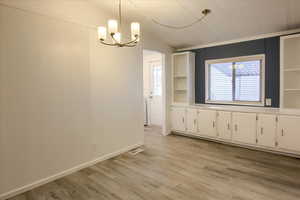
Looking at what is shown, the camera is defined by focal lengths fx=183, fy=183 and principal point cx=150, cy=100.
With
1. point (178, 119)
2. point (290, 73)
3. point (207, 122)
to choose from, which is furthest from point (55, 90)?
point (290, 73)

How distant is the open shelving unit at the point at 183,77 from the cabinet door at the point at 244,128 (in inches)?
50.3

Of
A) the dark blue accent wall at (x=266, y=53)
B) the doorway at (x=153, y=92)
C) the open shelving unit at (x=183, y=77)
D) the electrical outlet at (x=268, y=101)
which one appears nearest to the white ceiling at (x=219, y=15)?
the dark blue accent wall at (x=266, y=53)

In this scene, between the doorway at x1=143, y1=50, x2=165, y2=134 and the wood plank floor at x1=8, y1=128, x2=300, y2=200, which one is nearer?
the wood plank floor at x1=8, y1=128, x2=300, y2=200

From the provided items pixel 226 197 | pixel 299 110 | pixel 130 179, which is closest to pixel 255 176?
pixel 226 197

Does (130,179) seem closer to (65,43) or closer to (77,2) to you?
(65,43)

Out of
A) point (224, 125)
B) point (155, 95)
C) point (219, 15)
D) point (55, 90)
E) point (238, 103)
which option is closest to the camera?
point (55, 90)

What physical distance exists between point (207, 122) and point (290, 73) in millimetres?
1882

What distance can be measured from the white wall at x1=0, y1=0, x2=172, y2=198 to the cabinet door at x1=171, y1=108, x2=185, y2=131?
1.67m

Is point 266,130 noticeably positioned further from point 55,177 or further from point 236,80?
→ point 55,177

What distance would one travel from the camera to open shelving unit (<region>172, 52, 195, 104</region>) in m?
4.79

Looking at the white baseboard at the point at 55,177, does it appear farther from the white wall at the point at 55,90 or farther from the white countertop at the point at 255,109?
the white countertop at the point at 255,109

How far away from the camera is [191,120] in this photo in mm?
4621

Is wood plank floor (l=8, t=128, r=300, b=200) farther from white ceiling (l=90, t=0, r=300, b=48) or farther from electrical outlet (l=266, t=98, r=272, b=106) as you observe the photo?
white ceiling (l=90, t=0, r=300, b=48)

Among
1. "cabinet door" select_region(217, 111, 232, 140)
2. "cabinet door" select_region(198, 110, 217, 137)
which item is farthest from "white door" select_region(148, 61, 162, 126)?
"cabinet door" select_region(217, 111, 232, 140)
